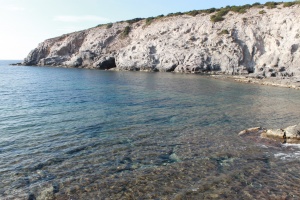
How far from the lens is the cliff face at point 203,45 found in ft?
172

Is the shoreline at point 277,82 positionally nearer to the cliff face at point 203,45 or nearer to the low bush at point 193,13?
the cliff face at point 203,45

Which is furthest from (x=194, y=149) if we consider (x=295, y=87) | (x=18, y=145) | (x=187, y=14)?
(x=187, y=14)

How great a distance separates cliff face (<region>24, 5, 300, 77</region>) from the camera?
52531 millimetres

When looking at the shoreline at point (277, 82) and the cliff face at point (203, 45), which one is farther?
the cliff face at point (203, 45)

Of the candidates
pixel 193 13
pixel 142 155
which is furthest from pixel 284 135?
pixel 193 13

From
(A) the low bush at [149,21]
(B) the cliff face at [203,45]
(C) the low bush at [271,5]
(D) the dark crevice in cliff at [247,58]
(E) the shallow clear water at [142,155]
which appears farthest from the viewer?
(A) the low bush at [149,21]

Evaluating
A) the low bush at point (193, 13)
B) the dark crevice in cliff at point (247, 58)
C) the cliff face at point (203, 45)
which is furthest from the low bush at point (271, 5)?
the low bush at point (193, 13)

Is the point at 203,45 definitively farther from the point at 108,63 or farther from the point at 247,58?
the point at 108,63

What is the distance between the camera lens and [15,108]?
71.0 ft

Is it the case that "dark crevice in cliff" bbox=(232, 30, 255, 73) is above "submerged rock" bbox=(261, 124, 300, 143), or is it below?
above

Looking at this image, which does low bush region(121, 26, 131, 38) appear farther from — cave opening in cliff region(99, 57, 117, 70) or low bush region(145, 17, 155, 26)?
cave opening in cliff region(99, 57, 117, 70)

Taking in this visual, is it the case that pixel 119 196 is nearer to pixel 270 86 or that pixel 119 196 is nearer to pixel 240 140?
pixel 240 140

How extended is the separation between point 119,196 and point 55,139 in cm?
676

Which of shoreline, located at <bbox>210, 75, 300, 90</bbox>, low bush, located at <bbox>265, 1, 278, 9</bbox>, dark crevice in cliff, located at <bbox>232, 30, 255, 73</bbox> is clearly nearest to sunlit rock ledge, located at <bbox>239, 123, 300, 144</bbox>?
shoreline, located at <bbox>210, 75, 300, 90</bbox>
